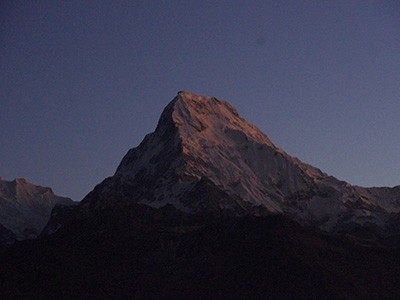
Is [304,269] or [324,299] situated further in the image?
[304,269]

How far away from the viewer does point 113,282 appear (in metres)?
200

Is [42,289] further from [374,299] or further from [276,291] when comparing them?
[374,299]

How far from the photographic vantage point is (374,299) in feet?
616

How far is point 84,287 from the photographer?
19575 centimetres

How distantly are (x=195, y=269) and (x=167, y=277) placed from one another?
597 centimetres

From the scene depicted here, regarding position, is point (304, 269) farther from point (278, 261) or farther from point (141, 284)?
point (141, 284)

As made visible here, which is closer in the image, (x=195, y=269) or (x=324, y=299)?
(x=324, y=299)

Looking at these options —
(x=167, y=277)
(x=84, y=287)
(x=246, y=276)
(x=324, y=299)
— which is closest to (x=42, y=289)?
(x=84, y=287)

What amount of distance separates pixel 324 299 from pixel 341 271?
2070cm

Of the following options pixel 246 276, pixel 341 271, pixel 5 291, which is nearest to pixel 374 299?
pixel 341 271

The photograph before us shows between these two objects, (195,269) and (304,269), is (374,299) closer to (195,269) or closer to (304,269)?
(304,269)

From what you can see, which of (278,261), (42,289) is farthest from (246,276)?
(42,289)

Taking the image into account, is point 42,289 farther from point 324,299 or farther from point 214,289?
point 324,299

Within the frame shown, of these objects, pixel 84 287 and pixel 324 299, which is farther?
pixel 84 287
